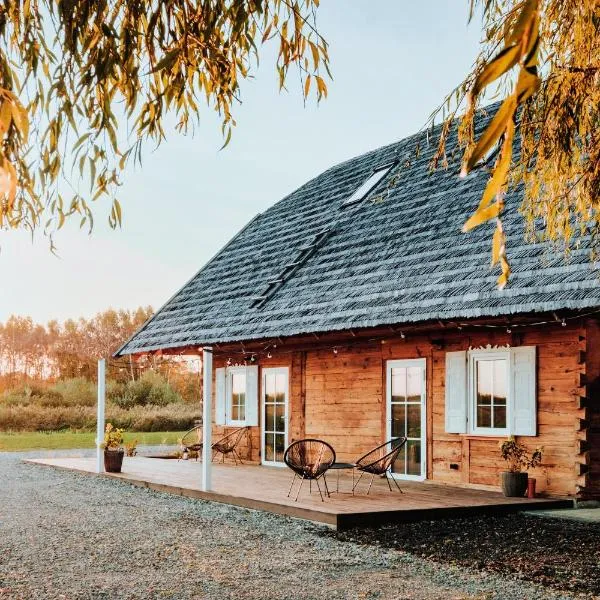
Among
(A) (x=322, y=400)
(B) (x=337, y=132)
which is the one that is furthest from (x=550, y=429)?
(B) (x=337, y=132)

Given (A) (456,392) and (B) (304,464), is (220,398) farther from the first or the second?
(B) (304,464)

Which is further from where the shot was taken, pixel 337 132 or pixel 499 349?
pixel 337 132

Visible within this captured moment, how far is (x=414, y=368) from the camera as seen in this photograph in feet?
43.3

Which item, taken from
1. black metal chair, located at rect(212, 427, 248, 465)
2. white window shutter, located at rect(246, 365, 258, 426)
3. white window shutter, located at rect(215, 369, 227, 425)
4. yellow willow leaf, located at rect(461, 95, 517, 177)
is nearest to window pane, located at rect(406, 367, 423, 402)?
white window shutter, located at rect(246, 365, 258, 426)

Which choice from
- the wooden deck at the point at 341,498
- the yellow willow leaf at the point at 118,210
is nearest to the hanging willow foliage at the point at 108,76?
the yellow willow leaf at the point at 118,210

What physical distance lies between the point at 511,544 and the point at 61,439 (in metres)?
22.1

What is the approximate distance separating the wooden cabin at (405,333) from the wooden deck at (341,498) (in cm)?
74

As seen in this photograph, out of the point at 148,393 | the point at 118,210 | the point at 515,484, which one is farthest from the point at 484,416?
the point at 148,393

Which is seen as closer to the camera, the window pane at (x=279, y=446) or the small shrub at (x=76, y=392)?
the window pane at (x=279, y=446)

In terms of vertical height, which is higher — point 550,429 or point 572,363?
point 572,363

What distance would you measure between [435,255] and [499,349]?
178 cm

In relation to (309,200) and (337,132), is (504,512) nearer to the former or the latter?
(309,200)

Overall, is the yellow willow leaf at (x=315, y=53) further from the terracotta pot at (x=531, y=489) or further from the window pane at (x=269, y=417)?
the window pane at (x=269, y=417)

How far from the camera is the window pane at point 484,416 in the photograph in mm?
12020
